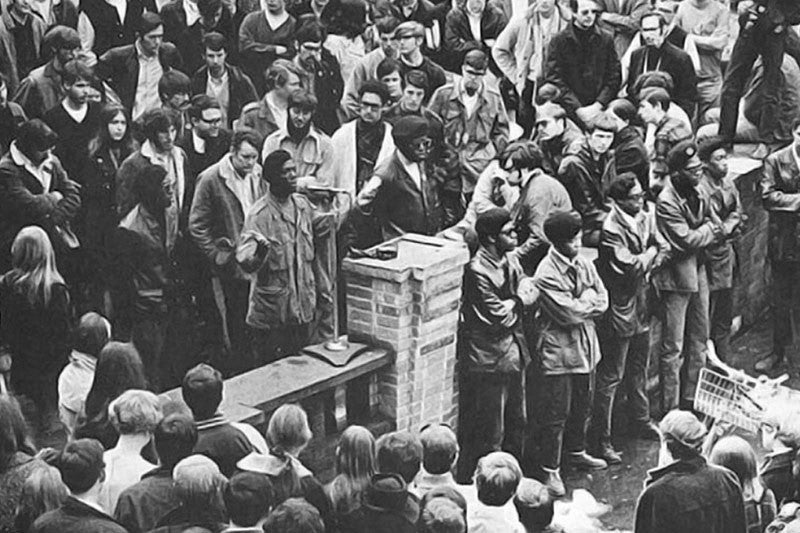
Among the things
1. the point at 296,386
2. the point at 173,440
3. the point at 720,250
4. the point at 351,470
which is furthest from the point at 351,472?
the point at 720,250

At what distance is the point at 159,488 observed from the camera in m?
11.0

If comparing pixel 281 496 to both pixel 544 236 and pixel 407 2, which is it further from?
pixel 407 2

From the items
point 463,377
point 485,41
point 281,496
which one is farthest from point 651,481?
point 485,41

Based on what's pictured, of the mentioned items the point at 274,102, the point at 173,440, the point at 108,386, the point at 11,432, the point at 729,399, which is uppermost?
the point at 274,102

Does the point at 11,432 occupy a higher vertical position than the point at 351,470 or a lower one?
higher

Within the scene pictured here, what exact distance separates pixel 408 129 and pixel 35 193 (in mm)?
1959

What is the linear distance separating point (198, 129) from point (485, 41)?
6.41 feet

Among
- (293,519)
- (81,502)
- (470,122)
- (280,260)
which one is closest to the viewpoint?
(81,502)

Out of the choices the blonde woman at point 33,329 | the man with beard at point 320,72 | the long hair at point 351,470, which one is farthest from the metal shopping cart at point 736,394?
the blonde woman at point 33,329

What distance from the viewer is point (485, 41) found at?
13195mm

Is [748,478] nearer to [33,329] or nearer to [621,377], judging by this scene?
[621,377]

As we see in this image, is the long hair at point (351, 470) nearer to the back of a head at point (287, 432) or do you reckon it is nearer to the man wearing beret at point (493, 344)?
the back of a head at point (287, 432)

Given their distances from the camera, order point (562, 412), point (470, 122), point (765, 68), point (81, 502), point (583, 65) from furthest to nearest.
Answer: point (583, 65), point (470, 122), point (765, 68), point (562, 412), point (81, 502)

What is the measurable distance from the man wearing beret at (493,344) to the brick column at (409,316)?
0.31 feet
